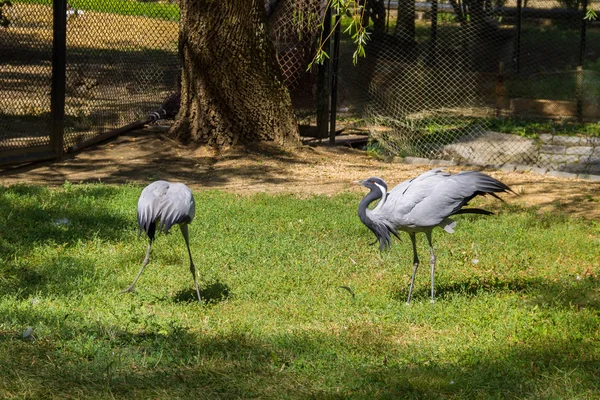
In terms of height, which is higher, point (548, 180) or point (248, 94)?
point (248, 94)

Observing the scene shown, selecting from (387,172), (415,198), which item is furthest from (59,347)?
(387,172)

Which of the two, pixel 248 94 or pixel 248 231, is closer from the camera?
pixel 248 231

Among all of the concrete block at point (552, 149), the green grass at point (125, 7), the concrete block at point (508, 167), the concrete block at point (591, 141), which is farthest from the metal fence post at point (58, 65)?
the concrete block at point (591, 141)

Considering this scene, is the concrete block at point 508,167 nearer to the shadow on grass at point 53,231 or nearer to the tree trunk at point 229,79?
the tree trunk at point 229,79

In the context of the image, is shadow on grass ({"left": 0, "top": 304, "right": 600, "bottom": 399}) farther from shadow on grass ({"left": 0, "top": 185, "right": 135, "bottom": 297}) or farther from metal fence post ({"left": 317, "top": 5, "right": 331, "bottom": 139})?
metal fence post ({"left": 317, "top": 5, "right": 331, "bottom": 139})

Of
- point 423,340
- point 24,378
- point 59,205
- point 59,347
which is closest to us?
point 24,378

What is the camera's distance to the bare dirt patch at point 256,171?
A: 410 inches

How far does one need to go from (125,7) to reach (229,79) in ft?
11.1

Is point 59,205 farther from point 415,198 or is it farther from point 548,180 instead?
point 548,180

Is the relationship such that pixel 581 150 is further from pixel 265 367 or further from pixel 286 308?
pixel 265 367

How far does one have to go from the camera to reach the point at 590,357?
540cm

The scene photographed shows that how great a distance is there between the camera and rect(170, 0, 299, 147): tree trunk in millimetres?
11977

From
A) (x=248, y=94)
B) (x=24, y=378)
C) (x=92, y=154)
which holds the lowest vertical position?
(x=24, y=378)

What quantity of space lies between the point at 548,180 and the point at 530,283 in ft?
14.6
